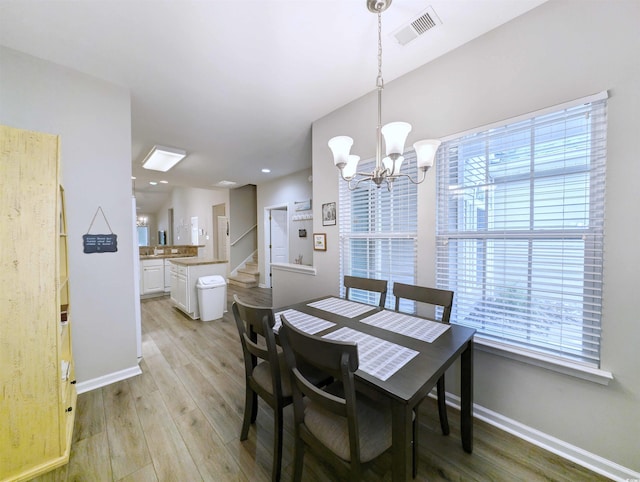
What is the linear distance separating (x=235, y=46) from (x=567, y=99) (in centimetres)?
224

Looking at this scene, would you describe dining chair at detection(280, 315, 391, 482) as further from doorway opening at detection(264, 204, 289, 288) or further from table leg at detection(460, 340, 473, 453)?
doorway opening at detection(264, 204, 289, 288)

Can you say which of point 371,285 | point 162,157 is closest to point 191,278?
point 162,157

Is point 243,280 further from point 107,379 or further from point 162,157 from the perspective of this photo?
point 107,379

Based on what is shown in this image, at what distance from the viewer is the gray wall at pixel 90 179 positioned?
6.19 feet

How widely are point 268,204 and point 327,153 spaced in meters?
3.88

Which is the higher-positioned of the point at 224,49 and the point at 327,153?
the point at 224,49

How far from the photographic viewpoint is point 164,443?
1.57 meters

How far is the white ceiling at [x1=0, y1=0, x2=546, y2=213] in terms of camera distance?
1.53m

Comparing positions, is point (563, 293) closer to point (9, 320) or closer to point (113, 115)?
point (9, 320)

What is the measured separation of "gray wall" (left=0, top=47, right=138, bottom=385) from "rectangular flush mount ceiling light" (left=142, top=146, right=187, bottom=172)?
1.51 meters

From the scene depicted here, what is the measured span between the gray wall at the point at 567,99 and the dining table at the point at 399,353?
1.55ft

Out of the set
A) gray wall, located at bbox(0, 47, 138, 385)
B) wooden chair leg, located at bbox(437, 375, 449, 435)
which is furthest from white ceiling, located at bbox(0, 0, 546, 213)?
wooden chair leg, located at bbox(437, 375, 449, 435)

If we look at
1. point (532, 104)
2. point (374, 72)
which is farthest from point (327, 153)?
point (532, 104)

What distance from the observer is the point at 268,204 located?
647cm
